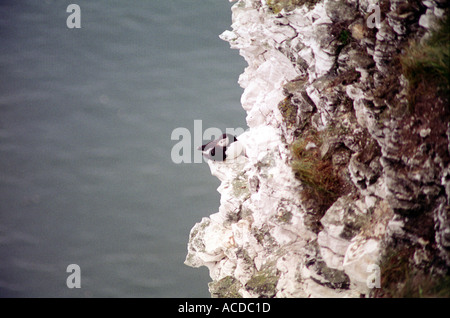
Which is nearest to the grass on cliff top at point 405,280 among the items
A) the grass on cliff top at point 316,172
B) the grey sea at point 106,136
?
the grass on cliff top at point 316,172

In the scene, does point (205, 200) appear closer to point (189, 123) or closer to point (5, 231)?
point (189, 123)

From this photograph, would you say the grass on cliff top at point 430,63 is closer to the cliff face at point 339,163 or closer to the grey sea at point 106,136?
Answer: the cliff face at point 339,163

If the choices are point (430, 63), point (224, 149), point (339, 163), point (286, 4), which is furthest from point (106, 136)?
point (430, 63)

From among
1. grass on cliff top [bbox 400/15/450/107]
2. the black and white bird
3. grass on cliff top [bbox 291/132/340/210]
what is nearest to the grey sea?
the black and white bird

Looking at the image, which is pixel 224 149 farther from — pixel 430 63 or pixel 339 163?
pixel 430 63

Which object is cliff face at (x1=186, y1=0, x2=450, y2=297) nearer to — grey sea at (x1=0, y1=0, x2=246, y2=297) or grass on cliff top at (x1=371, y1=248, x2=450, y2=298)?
grass on cliff top at (x1=371, y1=248, x2=450, y2=298)

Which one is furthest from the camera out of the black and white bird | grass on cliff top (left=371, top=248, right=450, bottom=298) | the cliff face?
the black and white bird
